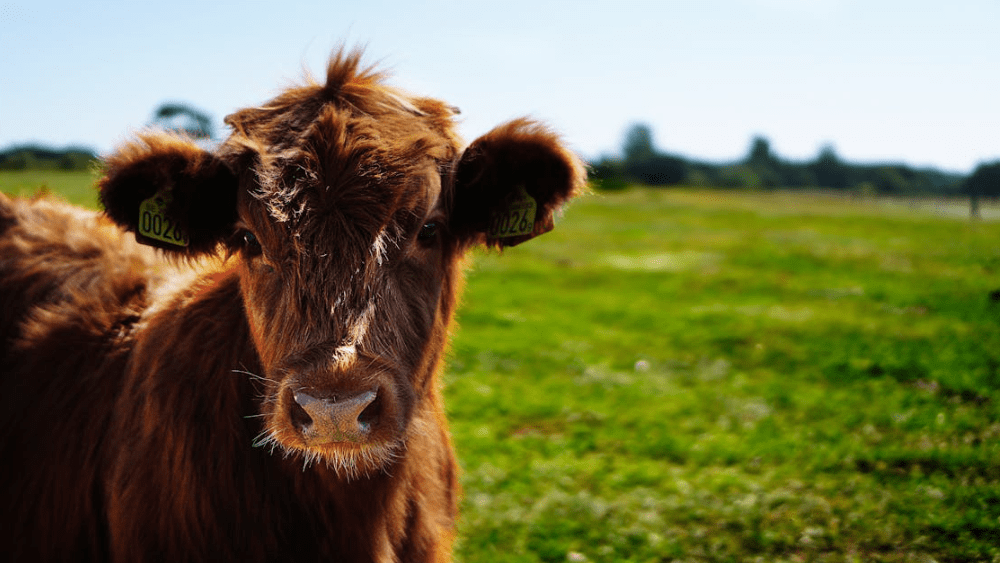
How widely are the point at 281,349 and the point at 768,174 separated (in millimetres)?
94323

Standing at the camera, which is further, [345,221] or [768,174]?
[768,174]

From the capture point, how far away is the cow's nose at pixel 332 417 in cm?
216

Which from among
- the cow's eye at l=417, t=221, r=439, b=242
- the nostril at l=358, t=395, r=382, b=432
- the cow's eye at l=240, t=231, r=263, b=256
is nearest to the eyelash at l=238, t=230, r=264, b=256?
the cow's eye at l=240, t=231, r=263, b=256

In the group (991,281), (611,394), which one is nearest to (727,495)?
(611,394)

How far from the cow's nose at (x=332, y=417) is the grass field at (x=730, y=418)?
9.13 ft

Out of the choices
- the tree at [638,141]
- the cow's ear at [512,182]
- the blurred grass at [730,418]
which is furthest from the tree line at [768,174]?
the cow's ear at [512,182]

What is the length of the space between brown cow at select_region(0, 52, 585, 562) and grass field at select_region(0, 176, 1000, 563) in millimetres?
2062

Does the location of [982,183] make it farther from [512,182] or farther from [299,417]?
[299,417]

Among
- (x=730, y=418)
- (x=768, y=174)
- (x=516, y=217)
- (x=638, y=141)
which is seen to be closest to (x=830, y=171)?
(x=768, y=174)

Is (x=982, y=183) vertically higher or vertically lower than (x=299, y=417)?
higher

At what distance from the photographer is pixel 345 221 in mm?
2484

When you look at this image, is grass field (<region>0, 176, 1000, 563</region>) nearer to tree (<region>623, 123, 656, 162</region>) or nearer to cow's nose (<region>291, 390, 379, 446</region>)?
cow's nose (<region>291, 390, 379, 446</region>)

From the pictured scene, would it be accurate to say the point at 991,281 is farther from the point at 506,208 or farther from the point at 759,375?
the point at 506,208

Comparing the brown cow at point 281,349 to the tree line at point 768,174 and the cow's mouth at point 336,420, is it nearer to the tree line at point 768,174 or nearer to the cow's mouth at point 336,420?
the cow's mouth at point 336,420
